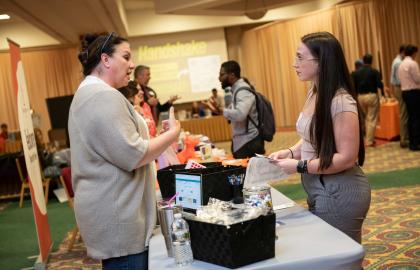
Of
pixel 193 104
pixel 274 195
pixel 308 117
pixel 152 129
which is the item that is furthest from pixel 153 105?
pixel 193 104

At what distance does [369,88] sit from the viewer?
8625 mm

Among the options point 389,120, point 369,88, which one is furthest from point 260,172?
point 389,120

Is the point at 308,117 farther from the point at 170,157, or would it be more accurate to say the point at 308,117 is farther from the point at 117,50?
the point at 170,157

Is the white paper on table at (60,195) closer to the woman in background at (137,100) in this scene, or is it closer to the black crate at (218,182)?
the woman in background at (137,100)

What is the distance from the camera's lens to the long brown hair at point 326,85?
78.6 inches

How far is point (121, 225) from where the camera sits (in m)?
1.79

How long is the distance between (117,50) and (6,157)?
6.73 metres

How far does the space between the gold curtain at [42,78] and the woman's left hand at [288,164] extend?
12.4m

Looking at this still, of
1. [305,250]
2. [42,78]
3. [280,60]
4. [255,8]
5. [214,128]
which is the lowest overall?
[214,128]

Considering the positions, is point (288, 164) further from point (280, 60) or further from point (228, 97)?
point (280, 60)

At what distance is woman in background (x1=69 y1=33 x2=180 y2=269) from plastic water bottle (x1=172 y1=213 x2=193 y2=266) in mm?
186

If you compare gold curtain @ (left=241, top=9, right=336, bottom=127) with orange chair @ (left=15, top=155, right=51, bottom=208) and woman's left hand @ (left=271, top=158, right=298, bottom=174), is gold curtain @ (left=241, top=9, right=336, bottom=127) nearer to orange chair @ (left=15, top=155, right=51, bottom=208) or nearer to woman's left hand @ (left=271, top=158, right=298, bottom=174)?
orange chair @ (left=15, top=155, right=51, bottom=208)

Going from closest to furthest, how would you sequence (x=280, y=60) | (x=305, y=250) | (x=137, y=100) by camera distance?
(x=305, y=250)
(x=137, y=100)
(x=280, y=60)

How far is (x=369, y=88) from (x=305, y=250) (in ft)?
24.2
